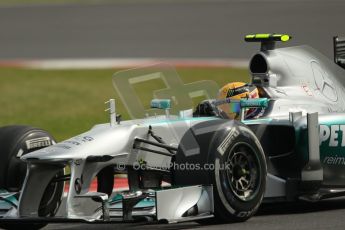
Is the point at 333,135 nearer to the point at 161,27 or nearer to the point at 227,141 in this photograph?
the point at 227,141

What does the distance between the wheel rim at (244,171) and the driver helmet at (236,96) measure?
3.24ft

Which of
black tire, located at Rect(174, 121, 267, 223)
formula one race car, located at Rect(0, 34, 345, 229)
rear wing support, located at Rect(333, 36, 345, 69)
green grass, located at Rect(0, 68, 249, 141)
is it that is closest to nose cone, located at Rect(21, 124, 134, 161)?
formula one race car, located at Rect(0, 34, 345, 229)

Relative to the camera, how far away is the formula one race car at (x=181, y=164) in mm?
8273

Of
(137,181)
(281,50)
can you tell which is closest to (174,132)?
(137,181)

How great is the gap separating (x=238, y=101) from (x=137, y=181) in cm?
145

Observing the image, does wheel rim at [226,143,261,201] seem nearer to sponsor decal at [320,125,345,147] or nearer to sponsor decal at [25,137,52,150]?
sponsor decal at [320,125,345,147]

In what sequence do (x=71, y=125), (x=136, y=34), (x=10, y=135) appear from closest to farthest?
(x=10, y=135)
(x=71, y=125)
(x=136, y=34)

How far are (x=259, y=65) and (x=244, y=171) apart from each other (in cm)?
198

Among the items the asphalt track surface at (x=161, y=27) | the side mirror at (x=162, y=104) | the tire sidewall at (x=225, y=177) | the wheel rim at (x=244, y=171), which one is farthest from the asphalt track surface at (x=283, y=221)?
the asphalt track surface at (x=161, y=27)

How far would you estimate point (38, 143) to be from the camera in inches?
361

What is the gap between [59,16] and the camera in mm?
29547

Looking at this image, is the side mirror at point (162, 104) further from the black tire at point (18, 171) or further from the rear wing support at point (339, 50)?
the rear wing support at point (339, 50)

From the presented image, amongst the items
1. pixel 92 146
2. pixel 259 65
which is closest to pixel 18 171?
pixel 92 146

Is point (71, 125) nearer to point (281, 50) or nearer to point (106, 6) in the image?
point (281, 50)
